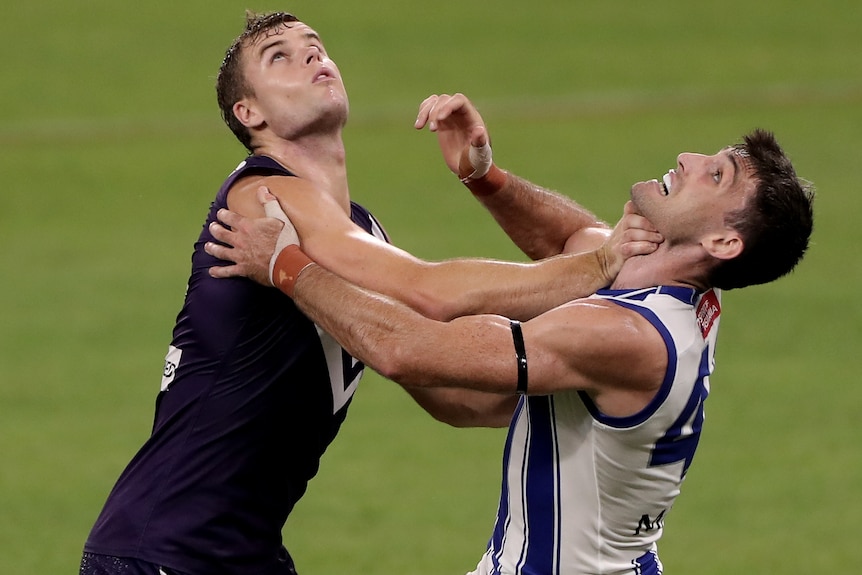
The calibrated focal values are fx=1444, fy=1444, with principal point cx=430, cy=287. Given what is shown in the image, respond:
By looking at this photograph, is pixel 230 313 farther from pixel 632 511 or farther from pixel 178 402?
pixel 632 511

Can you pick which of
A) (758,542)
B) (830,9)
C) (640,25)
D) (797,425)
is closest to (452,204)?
(797,425)

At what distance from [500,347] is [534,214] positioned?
159 centimetres

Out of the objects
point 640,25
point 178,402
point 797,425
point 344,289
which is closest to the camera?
point 344,289

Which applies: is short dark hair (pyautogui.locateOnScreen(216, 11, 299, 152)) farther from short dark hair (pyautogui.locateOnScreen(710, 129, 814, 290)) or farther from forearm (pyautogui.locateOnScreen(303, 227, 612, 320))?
short dark hair (pyautogui.locateOnScreen(710, 129, 814, 290))

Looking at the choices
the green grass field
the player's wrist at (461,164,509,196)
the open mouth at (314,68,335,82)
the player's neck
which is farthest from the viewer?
the green grass field

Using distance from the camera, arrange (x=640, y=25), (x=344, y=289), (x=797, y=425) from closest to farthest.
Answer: (x=344, y=289), (x=797, y=425), (x=640, y=25)

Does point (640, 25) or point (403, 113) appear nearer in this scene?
point (403, 113)

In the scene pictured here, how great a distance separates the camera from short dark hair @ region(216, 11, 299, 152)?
21.5ft

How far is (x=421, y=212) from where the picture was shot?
781 inches

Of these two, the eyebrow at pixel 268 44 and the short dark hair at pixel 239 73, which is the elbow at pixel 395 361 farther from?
the eyebrow at pixel 268 44

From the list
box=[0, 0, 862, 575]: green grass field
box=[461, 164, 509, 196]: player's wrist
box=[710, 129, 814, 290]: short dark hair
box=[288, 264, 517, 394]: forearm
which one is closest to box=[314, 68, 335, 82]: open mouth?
box=[461, 164, 509, 196]: player's wrist

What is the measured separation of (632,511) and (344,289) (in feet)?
4.93

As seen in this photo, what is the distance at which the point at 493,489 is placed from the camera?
11.4 meters

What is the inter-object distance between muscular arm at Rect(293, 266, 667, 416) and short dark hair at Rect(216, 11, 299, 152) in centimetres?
126
